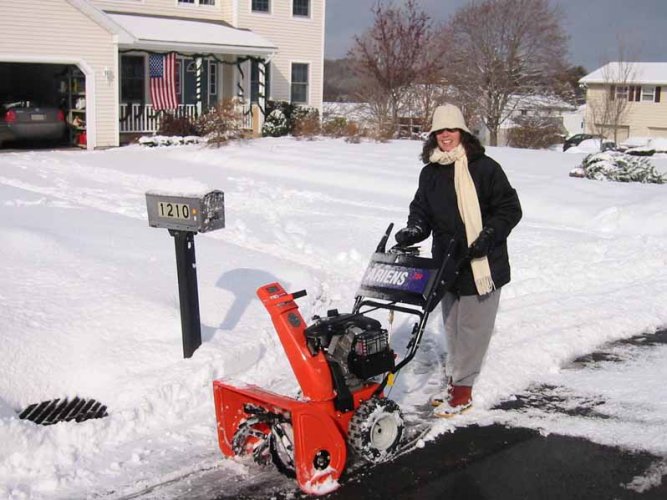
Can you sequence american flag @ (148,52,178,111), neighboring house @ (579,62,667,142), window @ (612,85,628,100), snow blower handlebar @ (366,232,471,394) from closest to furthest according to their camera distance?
snow blower handlebar @ (366,232,471,394), american flag @ (148,52,178,111), neighboring house @ (579,62,667,142), window @ (612,85,628,100)

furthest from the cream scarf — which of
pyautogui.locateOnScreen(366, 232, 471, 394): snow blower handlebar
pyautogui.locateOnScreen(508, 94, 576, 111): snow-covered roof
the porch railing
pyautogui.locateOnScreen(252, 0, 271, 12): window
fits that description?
pyautogui.locateOnScreen(508, 94, 576, 111): snow-covered roof

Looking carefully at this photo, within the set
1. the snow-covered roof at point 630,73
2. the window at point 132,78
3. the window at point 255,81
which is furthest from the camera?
the snow-covered roof at point 630,73

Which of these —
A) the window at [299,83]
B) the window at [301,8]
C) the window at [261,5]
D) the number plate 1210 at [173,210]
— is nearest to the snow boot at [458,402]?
the number plate 1210 at [173,210]

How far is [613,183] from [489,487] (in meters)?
12.5

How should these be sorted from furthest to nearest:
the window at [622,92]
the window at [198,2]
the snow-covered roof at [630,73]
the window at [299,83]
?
1. the window at [622,92]
2. the snow-covered roof at [630,73]
3. the window at [299,83]
4. the window at [198,2]

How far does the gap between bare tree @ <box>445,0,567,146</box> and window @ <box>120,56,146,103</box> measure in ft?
79.8

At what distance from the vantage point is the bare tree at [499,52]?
1817 inches

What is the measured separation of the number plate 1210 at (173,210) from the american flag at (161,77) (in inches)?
776

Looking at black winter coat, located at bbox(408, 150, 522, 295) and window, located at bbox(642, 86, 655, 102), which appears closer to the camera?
black winter coat, located at bbox(408, 150, 522, 295)

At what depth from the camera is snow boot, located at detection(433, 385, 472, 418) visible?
5.38m

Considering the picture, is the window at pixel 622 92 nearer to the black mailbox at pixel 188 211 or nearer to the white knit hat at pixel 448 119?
the white knit hat at pixel 448 119

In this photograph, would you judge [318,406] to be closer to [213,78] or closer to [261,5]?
[213,78]

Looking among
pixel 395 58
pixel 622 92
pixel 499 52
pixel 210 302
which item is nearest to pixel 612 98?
pixel 622 92

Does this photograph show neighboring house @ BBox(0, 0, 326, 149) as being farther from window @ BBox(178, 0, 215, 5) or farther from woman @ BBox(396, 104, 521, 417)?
woman @ BBox(396, 104, 521, 417)
